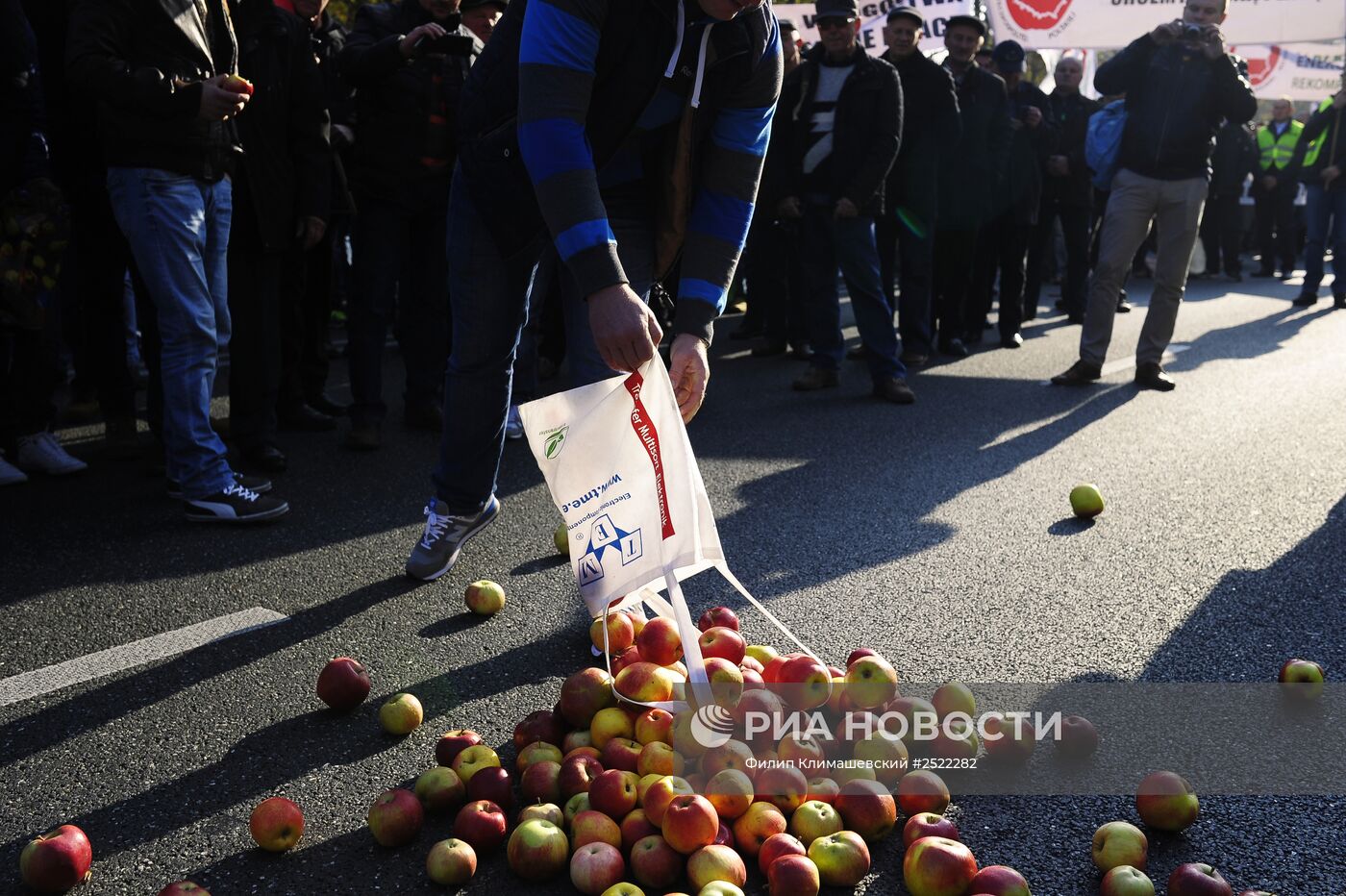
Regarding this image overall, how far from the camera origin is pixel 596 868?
2193 millimetres

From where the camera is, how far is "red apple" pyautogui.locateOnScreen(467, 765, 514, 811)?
2443mm

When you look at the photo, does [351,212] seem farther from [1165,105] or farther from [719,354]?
[1165,105]

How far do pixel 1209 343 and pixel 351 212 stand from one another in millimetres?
7473

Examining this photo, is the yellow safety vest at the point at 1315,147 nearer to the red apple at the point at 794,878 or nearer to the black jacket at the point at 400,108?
the black jacket at the point at 400,108

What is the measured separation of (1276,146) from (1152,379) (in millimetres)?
11994

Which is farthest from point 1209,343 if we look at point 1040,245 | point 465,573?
point 465,573

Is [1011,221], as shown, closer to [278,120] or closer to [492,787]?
[278,120]

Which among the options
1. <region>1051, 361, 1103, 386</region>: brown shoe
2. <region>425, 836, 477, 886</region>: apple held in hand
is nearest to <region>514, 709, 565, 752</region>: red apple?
<region>425, 836, 477, 886</region>: apple held in hand

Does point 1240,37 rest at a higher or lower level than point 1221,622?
higher

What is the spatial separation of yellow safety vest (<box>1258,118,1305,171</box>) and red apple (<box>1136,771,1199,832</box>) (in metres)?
17.6

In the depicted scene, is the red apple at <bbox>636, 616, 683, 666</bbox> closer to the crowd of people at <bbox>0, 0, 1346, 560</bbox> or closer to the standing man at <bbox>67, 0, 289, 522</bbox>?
the crowd of people at <bbox>0, 0, 1346, 560</bbox>

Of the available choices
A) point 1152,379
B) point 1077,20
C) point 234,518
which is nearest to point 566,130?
point 234,518

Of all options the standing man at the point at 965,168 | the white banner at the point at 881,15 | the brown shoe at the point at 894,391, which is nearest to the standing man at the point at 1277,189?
the white banner at the point at 881,15

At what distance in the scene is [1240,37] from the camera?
1290 cm
